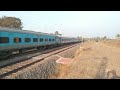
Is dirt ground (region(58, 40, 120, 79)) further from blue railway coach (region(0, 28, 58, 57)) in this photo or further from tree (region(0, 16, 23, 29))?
tree (region(0, 16, 23, 29))

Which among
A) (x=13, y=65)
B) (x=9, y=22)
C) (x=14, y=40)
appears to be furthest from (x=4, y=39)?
(x=9, y=22)

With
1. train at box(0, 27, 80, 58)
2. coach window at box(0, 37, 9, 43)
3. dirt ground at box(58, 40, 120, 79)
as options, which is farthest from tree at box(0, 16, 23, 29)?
coach window at box(0, 37, 9, 43)

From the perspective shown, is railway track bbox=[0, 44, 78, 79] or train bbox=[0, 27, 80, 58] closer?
railway track bbox=[0, 44, 78, 79]

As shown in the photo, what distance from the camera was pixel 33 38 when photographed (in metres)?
29.5

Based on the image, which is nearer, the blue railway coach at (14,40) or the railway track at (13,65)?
the railway track at (13,65)

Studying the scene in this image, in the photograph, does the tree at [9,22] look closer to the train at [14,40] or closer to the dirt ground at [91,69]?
the train at [14,40]

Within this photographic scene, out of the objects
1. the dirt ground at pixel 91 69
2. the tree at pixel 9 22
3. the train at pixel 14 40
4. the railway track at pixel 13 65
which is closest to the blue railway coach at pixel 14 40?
the train at pixel 14 40

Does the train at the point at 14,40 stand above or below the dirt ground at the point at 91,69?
above
